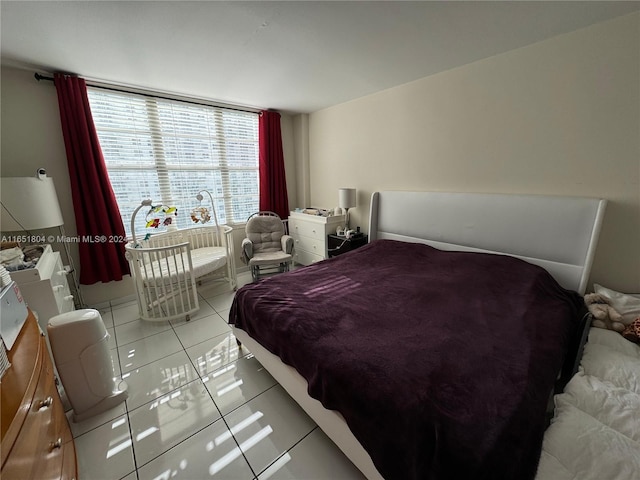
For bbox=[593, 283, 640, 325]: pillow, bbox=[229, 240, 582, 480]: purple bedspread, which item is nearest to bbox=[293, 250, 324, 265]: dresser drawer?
bbox=[229, 240, 582, 480]: purple bedspread

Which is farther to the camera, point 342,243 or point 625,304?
point 342,243

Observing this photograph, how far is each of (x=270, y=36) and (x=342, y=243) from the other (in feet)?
7.27

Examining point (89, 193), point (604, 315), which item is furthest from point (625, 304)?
point (89, 193)

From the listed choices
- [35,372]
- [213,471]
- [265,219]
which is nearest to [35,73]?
[265,219]

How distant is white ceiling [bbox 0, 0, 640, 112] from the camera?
5.10 ft

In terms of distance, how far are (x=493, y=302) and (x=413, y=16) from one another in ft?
6.30

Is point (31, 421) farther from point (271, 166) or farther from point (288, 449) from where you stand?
point (271, 166)

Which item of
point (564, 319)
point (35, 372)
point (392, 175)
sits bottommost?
point (564, 319)

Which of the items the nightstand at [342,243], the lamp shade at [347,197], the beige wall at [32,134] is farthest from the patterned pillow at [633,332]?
the beige wall at [32,134]

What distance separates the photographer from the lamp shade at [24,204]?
6.49 ft

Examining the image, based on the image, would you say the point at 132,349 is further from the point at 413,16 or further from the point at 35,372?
the point at 413,16

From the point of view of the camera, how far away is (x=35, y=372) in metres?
0.96

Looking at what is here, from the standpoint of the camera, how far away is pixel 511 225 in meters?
2.23

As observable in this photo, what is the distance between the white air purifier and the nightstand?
7.97ft
